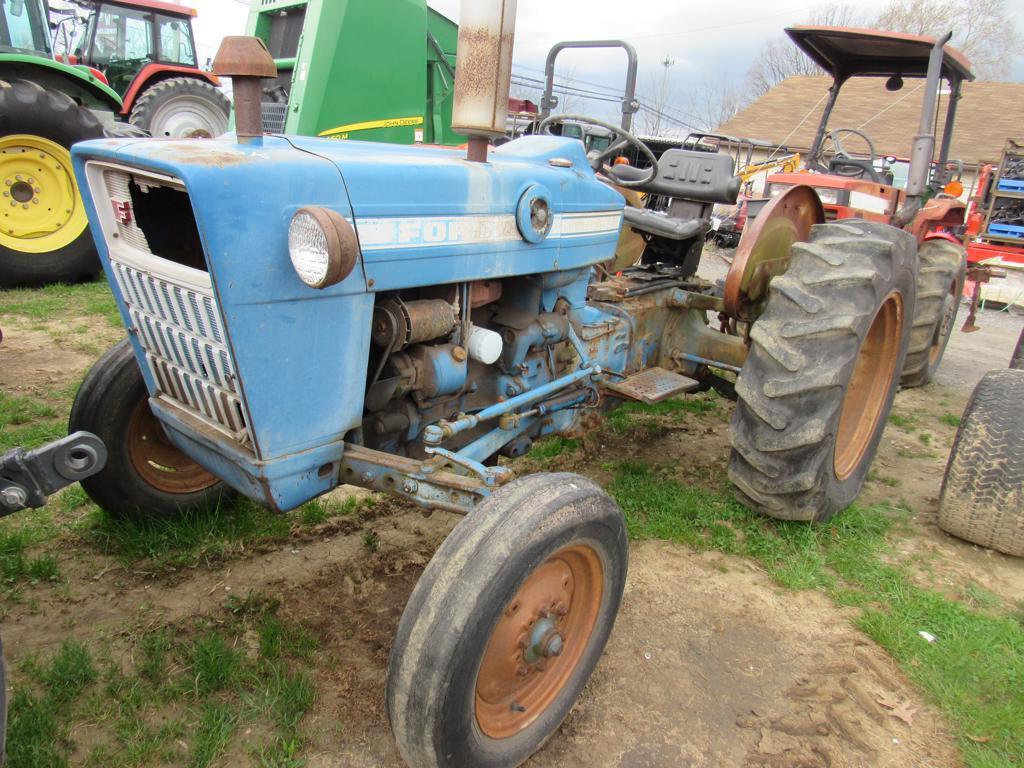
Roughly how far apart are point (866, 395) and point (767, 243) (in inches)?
36.2

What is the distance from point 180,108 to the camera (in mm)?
10266

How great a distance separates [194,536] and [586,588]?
64.5 inches

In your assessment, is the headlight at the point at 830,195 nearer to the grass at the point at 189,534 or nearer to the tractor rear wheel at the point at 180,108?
the grass at the point at 189,534

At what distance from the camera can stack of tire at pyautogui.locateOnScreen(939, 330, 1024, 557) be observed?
309 centimetres

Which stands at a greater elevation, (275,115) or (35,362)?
(275,115)

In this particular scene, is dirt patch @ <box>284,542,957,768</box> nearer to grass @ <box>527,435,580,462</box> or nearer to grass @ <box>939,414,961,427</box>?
grass @ <box>527,435,580,462</box>

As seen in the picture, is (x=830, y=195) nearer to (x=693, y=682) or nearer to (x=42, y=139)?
(x=693, y=682)

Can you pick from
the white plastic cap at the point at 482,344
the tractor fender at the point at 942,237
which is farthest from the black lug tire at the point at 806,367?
the tractor fender at the point at 942,237

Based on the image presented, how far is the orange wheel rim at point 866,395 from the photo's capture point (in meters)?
3.55

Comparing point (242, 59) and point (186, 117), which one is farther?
point (186, 117)

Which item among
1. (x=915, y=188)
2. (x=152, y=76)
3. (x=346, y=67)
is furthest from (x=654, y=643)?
(x=152, y=76)

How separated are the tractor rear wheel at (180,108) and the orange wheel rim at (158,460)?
8.36 m

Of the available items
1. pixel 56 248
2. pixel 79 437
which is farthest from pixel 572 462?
pixel 56 248

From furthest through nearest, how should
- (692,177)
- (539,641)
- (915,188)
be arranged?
(915,188) → (692,177) → (539,641)
